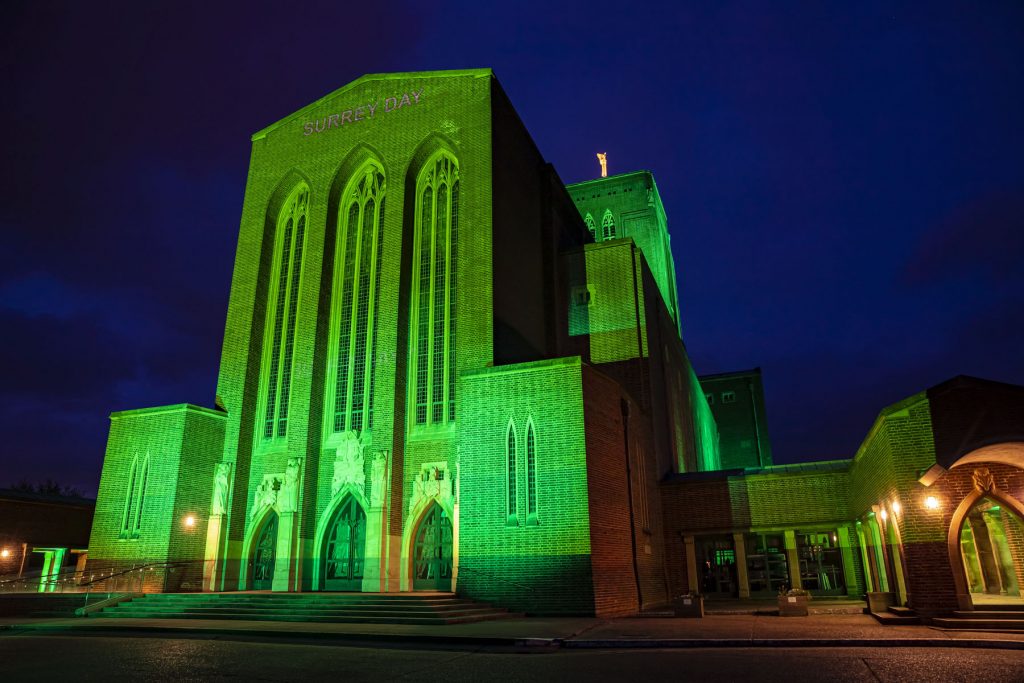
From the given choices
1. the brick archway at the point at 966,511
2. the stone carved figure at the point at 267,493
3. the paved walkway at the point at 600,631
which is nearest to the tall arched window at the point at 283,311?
the stone carved figure at the point at 267,493

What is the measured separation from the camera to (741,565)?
2356cm

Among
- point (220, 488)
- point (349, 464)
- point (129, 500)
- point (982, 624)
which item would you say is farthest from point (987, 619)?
point (129, 500)

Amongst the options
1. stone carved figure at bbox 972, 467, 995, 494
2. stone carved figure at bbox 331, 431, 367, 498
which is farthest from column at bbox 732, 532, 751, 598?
stone carved figure at bbox 331, 431, 367, 498

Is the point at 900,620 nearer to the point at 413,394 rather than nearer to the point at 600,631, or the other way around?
the point at 600,631

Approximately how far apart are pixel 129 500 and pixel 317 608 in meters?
9.66

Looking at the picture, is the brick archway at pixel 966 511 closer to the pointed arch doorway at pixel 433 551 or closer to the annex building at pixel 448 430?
the annex building at pixel 448 430

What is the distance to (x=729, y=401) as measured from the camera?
170 feet

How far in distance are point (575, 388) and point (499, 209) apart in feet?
26.6

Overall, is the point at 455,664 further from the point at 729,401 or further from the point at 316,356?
the point at 729,401

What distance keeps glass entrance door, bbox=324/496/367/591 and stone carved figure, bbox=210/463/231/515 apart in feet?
12.2

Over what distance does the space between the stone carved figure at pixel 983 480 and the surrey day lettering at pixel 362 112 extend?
2034 cm

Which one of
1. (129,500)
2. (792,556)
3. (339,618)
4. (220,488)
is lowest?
(339,618)

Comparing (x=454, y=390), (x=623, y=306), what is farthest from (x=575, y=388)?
(x=623, y=306)

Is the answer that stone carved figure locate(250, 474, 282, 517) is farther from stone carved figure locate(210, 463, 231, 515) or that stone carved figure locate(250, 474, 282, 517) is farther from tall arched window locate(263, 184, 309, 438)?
tall arched window locate(263, 184, 309, 438)
